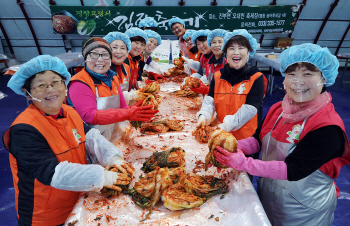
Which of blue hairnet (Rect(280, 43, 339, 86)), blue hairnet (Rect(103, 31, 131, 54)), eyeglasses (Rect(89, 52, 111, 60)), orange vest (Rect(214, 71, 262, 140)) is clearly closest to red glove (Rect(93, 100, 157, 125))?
eyeglasses (Rect(89, 52, 111, 60))

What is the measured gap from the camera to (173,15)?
36.0 feet

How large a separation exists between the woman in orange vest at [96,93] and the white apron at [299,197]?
1.45 metres

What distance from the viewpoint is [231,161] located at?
158 cm

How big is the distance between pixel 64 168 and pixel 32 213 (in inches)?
20.1

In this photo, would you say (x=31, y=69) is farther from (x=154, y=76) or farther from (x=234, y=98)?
(x=154, y=76)

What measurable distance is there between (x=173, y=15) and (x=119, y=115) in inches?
404

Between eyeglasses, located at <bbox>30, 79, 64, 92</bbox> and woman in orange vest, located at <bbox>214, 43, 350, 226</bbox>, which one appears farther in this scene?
eyeglasses, located at <bbox>30, 79, 64, 92</bbox>

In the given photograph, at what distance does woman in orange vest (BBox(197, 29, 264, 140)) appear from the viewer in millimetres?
2436

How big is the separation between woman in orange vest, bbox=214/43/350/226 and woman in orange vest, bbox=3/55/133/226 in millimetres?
1112

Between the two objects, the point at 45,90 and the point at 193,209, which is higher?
the point at 45,90

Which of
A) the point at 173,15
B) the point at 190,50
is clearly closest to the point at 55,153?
the point at 190,50

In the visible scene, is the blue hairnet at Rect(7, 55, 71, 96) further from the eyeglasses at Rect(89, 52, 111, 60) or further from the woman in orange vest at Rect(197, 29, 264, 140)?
the woman in orange vest at Rect(197, 29, 264, 140)

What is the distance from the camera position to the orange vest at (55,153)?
1504mm

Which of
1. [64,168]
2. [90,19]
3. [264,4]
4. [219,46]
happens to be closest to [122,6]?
[90,19]
